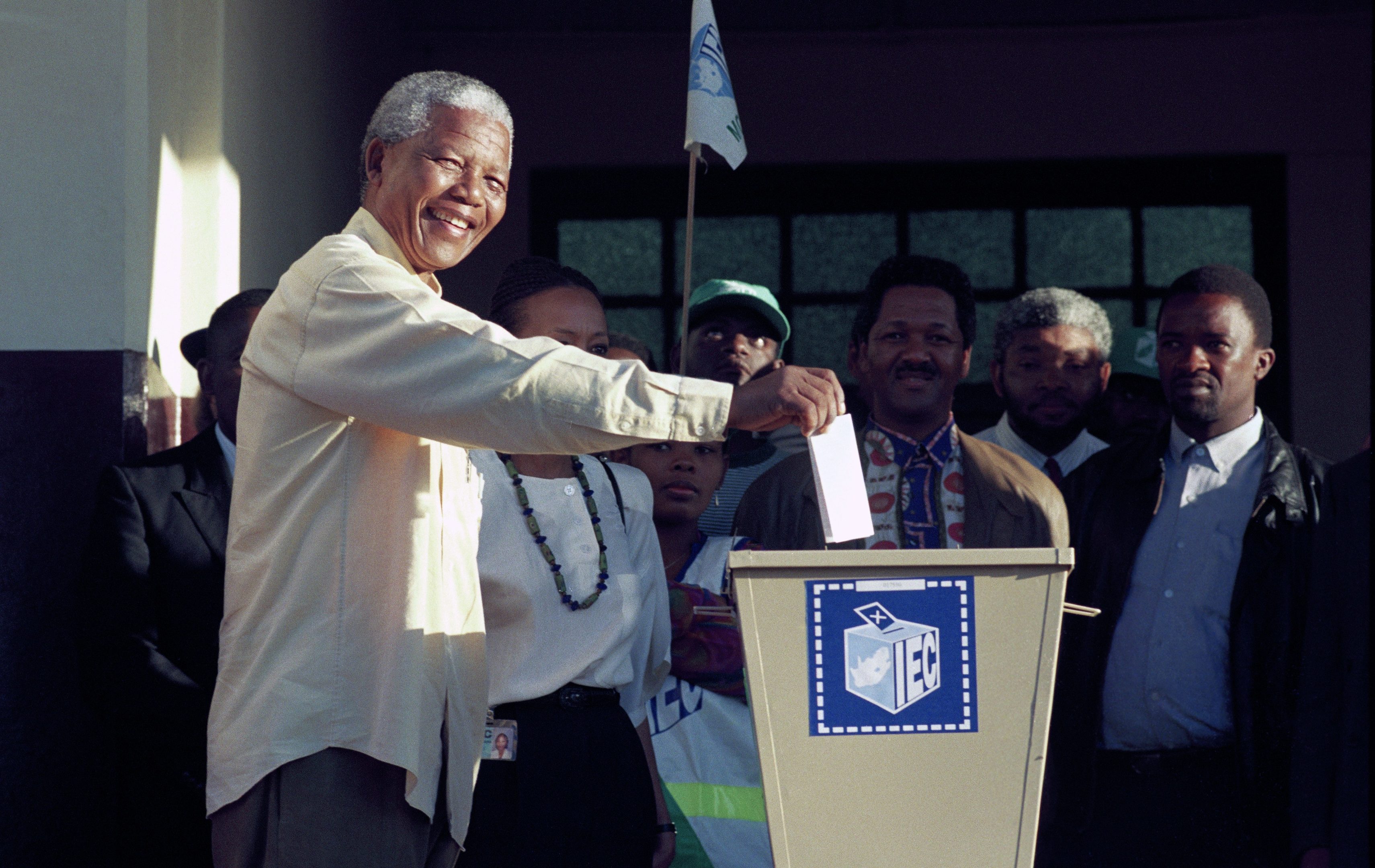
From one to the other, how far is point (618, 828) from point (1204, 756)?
5.18 feet

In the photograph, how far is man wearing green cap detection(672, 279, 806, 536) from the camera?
4.54 metres

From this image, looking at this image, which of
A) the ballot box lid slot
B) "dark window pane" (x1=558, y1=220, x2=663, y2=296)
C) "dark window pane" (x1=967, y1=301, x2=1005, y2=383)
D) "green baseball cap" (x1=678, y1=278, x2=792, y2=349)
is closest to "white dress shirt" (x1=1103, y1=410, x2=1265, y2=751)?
"green baseball cap" (x1=678, y1=278, x2=792, y2=349)

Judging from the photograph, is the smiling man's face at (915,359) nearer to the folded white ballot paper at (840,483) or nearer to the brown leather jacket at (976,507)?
the brown leather jacket at (976,507)

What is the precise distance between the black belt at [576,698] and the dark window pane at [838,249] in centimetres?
477

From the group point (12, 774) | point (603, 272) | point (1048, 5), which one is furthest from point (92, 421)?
point (1048, 5)

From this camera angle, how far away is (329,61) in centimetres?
599

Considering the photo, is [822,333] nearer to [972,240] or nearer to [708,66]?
[972,240]

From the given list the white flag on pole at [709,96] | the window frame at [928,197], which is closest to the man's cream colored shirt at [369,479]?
the white flag on pole at [709,96]

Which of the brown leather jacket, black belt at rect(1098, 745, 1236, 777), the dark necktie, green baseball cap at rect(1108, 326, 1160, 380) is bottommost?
black belt at rect(1098, 745, 1236, 777)

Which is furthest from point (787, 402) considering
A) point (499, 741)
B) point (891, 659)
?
point (499, 741)

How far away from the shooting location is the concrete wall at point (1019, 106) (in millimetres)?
7102

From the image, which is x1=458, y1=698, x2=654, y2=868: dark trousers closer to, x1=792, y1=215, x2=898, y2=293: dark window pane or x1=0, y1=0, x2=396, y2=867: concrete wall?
x1=0, y1=0, x2=396, y2=867: concrete wall

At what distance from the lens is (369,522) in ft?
7.38

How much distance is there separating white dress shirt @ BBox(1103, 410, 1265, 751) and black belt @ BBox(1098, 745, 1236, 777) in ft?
0.04
